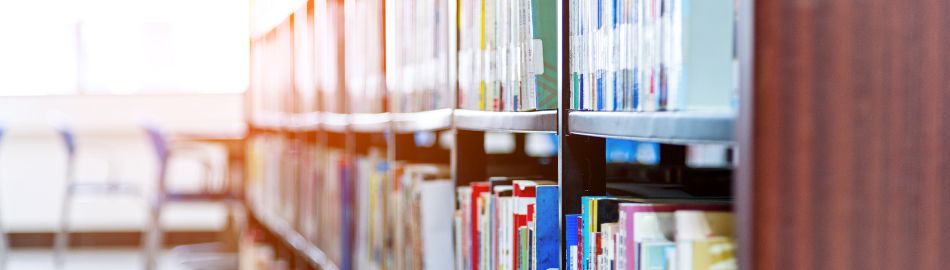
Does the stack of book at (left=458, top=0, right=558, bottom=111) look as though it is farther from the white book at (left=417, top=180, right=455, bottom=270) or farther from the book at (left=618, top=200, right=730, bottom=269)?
the book at (left=618, top=200, right=730, bottom=269)

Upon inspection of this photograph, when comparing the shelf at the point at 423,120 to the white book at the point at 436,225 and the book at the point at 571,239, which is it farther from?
the book at the point at 571,239

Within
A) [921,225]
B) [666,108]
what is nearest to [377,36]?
[666,108]

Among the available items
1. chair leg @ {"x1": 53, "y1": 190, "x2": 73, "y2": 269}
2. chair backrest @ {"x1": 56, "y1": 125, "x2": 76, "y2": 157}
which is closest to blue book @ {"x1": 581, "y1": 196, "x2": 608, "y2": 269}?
chair backrest @ {"x1": 56, "y1": 125, "x2": 76, "y2": 157}

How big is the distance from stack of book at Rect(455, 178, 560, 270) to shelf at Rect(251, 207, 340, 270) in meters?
1.01

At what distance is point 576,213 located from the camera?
1190mm

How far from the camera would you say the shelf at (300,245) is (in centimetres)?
273

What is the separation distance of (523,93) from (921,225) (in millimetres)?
623

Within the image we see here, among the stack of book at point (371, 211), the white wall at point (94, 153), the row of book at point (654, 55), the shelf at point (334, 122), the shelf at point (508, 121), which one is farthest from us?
the white wall at point (94, 153)

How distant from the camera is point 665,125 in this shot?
0.86 m

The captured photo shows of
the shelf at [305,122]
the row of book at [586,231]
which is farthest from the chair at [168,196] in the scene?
the row of book at [586,231]

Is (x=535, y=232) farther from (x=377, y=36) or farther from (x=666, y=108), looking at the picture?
(x=377, y=36)

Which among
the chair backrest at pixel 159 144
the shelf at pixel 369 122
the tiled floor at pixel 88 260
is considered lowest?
the tiled floor at pixel 88 260

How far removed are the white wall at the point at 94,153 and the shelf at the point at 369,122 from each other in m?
4.20

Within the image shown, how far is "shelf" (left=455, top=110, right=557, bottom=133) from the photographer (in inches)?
47.7
